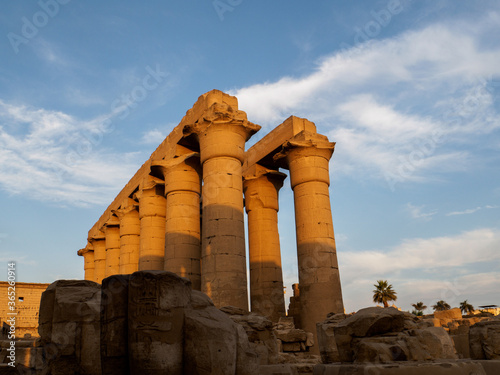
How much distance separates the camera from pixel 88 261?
32.9 meters

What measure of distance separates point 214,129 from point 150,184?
6.50m

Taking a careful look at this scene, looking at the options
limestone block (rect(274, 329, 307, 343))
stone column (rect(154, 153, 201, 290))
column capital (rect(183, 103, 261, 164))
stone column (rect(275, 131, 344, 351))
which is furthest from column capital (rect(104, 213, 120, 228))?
limestone block (rect(274, 329, 307, 343))

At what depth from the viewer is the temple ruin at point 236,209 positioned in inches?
531

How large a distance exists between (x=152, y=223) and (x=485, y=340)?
1535 centimetres

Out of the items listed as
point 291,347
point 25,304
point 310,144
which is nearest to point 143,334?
point 291,347

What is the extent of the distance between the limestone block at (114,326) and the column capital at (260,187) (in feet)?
49.6

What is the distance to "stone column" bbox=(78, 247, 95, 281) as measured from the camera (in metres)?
32.5

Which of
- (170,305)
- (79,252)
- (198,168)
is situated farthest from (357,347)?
(79,252)

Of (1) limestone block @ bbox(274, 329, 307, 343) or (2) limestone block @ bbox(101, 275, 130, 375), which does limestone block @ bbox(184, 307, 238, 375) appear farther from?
(1) limestone block @ bbox(274, 329, 307, 343)

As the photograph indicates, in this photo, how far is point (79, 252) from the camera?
3444cm

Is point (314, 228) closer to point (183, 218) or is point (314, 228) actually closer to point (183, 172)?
point (183, 218)

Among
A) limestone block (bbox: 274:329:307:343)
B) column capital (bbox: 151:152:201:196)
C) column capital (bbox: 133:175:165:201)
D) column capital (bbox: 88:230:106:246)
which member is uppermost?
column capital (bbox: 88:230:106:246)

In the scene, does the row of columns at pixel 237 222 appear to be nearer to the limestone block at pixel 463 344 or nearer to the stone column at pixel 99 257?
the limestone block at pixel 463 344

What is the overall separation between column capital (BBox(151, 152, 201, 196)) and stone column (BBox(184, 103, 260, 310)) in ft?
7.57
